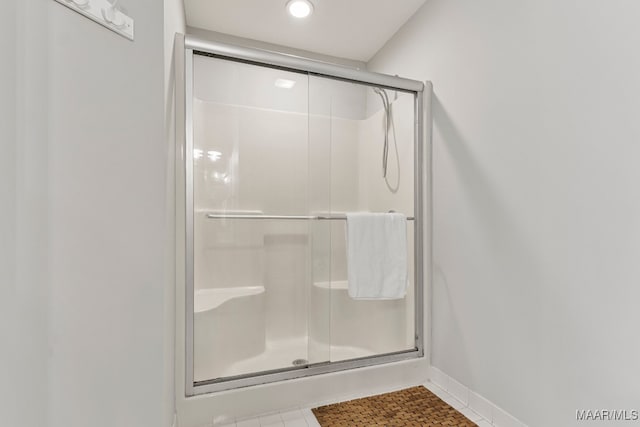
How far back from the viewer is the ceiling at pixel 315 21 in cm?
184

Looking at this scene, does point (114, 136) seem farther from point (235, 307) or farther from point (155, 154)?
point (235, 307)

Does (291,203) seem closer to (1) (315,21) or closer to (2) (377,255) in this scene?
(2) (377,255)

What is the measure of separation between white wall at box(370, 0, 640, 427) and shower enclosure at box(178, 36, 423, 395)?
0.25 metres

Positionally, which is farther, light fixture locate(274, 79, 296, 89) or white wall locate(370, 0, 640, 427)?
light fixture locate(274, 79, 296, 89)

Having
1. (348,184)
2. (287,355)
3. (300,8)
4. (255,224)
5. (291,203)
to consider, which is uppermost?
(300,8)

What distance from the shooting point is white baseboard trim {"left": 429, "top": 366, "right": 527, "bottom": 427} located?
4.17ft

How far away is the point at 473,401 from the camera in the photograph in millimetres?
1421

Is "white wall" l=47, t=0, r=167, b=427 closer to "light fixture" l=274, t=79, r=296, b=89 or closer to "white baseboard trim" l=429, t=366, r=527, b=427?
"light fixture" l=274, t=79, r=296, b=89

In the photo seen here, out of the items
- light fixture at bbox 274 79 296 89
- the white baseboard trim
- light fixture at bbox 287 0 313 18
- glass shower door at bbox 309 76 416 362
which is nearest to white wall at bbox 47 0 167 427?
light fixture at bbox 274 79 296 89

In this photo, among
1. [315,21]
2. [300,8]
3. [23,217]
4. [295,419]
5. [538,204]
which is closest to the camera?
[23,217]

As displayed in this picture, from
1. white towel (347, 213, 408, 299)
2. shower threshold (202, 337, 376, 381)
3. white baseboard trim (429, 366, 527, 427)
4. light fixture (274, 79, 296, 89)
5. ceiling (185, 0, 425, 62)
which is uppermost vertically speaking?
A: ceiling (185, 0, 425, 62)

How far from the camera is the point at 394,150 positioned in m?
1.71

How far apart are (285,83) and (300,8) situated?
0.63 metres

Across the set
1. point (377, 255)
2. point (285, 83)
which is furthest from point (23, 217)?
point (377, 255)
